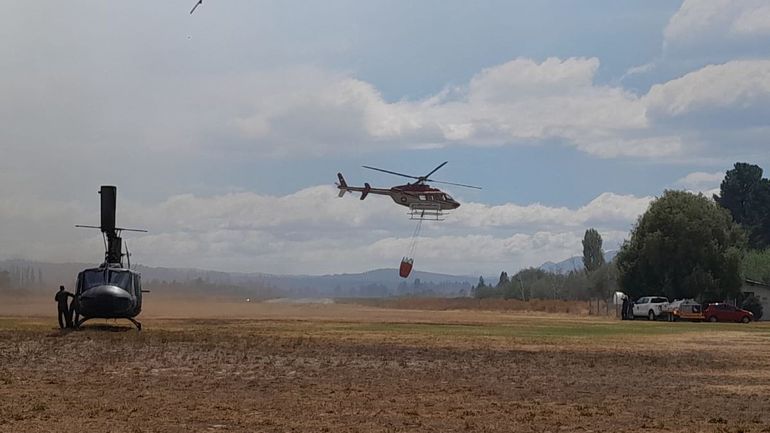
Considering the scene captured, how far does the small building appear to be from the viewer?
8006cm

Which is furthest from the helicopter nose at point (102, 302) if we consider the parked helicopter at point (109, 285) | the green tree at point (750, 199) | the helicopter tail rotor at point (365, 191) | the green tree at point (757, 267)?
the green tree at point (750, 199)

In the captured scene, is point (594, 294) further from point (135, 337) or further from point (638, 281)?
point (135, 337)

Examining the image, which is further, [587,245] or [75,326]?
[587,245]

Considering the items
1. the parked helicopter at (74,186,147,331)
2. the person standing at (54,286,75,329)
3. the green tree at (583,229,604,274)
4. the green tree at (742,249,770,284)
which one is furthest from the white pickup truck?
the green tree at (583,229,604,274)

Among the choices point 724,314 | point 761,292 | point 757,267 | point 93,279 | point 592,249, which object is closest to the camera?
point 93,279

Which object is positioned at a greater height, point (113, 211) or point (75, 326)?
point (113, 211)

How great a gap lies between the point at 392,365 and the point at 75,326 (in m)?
17.8

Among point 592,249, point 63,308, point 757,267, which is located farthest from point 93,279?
point 592,249

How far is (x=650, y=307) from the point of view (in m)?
71.3

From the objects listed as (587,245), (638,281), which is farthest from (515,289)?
(638,281)

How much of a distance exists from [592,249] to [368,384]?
166239 millimetres

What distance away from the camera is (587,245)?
18262 cm

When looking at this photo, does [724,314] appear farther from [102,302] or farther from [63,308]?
[63,308]

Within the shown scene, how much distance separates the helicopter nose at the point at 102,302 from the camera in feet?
119
